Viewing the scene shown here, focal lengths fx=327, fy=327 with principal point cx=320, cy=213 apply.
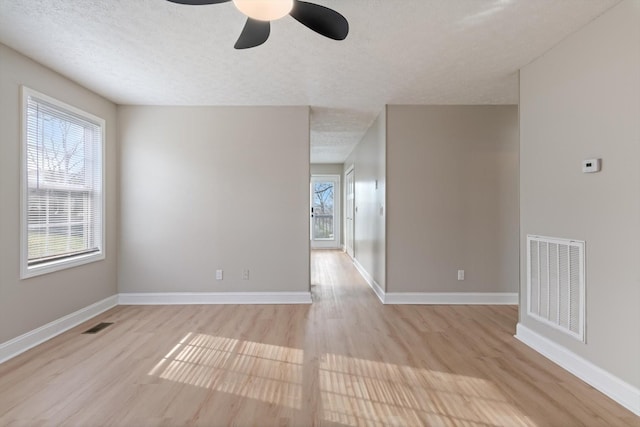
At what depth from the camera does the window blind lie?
287 cm

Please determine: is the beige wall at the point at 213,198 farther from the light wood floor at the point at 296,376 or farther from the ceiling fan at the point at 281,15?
the ceiling fan at the point at 281,15

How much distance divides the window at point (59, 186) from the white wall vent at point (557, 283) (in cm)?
435

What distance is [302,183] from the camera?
13.6 ft

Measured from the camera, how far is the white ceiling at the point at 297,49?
2.13m

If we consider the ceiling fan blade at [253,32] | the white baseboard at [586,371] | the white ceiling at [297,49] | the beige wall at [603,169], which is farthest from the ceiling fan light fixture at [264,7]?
the white baseboard at [586,371]

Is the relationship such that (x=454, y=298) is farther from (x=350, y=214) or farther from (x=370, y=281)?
(x=350, y=214)

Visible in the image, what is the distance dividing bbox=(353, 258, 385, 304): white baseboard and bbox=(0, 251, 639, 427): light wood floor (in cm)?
64

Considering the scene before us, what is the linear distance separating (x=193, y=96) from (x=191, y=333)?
8.46ft

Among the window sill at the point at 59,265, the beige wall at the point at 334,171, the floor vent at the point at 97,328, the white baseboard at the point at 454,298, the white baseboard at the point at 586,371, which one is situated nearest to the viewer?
the white baseboard at the point at 586,371

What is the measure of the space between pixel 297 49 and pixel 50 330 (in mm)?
3346

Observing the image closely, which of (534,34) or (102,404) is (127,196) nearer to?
(102,404)

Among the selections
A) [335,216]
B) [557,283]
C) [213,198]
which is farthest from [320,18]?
[335,216]

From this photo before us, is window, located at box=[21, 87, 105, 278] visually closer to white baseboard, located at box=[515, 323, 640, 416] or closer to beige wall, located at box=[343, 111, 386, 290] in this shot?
beige wall, located at box=[343, 111, 386, 290]

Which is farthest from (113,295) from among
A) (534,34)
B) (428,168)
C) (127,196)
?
(534,34)
